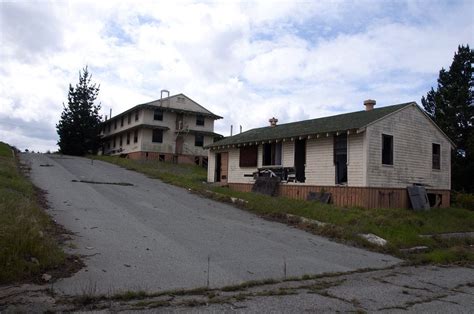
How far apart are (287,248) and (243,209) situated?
23.6 feet

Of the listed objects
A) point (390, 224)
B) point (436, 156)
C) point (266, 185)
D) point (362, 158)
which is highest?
point (436, 156)

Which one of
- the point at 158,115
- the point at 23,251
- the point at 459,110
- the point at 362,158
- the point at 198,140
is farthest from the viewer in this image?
the point at 198,140

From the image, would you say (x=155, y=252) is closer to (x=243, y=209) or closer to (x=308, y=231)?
(x=308, y=231)

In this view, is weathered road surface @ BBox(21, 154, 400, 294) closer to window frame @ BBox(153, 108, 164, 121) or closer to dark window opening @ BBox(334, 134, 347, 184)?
dark window opening @ BBox(334, 134, 347, 184)

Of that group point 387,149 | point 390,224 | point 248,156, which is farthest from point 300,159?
A: point 390,224

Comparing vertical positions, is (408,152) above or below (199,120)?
below

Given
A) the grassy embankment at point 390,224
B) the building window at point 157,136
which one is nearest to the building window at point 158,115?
the building window at point 157,136

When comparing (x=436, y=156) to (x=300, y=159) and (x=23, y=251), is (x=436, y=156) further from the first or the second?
(x=23, y=251)

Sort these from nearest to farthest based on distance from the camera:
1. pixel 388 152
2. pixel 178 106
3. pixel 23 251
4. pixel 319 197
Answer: pixel 23 251, pixel 388 152, pixel 319 197, pixel 178 106

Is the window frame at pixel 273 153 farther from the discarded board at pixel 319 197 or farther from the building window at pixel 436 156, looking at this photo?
the building window at pixel 436 156

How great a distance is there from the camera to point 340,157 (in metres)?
19.5

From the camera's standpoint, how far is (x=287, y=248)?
37.6ft

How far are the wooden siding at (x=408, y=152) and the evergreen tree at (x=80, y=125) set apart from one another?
3996 centimetres

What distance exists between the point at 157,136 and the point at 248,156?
68.7ft
